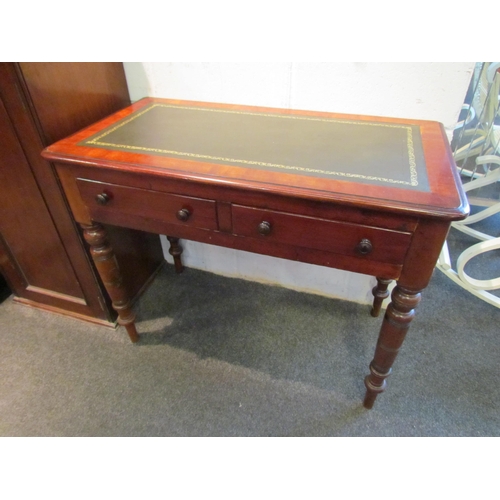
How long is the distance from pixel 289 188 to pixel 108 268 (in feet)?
2.34

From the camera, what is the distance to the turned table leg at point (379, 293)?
4.58ft

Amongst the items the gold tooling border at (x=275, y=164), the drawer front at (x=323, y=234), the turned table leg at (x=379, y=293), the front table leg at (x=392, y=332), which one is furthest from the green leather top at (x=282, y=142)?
the turned table leg at (x=379, y=293)

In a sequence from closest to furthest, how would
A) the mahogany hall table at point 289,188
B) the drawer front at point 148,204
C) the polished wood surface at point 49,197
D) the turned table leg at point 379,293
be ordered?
1. the mahogany hall table at point 289,188
2. the drawer front at point 148,204
3. the polished wood surface at point 49,197
4. the turned table leg at point 379,293

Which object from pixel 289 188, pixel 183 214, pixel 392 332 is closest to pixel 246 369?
pixel 392 332

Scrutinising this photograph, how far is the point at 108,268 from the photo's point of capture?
1.18m

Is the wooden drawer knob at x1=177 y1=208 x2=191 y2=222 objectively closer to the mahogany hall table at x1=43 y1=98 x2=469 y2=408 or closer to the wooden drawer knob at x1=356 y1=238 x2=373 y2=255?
the mahogany hall table at x1=43 y1=98 x2=469 y2=408

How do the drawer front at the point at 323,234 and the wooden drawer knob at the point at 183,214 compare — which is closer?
the drawer front at the point at 323,234

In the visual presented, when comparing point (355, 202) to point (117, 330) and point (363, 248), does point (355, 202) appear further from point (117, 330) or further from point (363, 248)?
point (117, 330)

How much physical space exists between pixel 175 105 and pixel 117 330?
36.7 inches

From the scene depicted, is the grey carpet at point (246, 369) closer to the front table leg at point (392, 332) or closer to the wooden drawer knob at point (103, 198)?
the front table leg at point (392, 332)

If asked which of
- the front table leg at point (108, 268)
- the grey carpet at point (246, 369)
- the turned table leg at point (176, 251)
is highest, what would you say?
the front table leg at point (108, 268)

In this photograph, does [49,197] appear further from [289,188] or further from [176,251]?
[289,188]

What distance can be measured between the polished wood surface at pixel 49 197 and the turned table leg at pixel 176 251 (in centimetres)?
9
